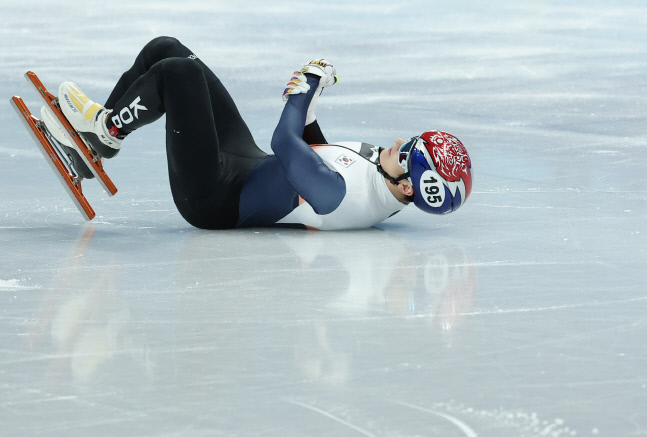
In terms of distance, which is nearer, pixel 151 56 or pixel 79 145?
pixel 79 145

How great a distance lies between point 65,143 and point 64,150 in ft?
0.19

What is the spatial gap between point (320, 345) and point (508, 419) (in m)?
0.61

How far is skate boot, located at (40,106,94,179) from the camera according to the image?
3967 mm

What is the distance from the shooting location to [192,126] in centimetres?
386

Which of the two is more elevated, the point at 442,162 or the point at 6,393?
the point at 442,162

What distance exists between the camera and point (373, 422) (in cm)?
210

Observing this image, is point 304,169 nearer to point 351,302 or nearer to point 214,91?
point 214,91

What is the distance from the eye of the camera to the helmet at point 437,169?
150 inches

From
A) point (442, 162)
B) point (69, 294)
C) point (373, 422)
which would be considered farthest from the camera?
point (442, 162)

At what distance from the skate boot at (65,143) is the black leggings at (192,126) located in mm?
222

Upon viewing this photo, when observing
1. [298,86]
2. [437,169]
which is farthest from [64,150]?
[437,169]

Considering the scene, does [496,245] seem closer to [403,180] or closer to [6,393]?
[403,180]

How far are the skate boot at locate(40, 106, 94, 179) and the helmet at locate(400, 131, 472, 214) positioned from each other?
1.22m

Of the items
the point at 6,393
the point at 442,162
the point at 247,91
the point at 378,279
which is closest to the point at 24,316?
the point at 6,393
